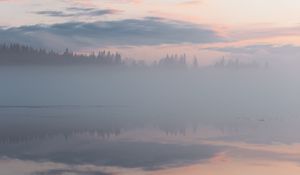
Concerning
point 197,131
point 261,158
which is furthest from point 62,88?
point 261,158

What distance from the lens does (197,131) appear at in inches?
1596

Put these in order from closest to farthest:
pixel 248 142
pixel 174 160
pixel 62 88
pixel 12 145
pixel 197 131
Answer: pixel 174 160 < pixel 12 145 < pixel 248 142 < pixel 197 131 < pixel 62 88

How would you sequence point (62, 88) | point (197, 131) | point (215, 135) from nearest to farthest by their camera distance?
point (215, 135) < point (197, 131) < point (62, 88)

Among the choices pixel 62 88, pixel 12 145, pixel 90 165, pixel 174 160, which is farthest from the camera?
pixel 62 88

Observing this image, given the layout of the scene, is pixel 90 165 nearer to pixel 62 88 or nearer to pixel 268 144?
pixel 268 144

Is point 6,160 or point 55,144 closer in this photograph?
point 6,160

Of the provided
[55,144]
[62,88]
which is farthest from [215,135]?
[62,88]

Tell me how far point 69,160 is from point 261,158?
25.8 feet

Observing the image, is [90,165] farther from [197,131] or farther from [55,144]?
[197,131]

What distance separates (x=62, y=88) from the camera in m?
158

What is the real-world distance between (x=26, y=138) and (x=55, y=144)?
3252 millimetres

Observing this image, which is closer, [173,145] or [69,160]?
[69,160]

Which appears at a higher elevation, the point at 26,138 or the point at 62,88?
the point at 26,138

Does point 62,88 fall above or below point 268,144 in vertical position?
below
